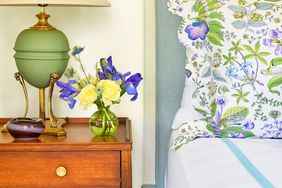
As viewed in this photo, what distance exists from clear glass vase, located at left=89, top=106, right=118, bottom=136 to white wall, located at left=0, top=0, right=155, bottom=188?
0.39 m

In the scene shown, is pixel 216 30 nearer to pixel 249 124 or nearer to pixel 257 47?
pixel 257 47

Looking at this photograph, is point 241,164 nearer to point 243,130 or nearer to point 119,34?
point 243,130

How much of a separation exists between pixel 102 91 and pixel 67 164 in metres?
0.25

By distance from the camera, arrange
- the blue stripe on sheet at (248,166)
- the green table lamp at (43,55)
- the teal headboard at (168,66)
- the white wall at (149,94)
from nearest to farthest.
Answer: the blue stripe on sheet at (248,166)
the green table lamp at (43,55)
the teal headboard at (168,66)
the white wall at (149,94)

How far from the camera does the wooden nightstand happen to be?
1.60m

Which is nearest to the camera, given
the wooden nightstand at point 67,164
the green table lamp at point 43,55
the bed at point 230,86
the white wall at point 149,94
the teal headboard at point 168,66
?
the bed at point 230,86

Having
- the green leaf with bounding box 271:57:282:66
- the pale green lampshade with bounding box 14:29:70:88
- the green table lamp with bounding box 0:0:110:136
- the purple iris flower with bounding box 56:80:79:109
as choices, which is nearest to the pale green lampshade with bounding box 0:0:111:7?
the green table lamp with bounding box 0:0:110:136

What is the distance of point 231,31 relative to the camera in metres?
1.63

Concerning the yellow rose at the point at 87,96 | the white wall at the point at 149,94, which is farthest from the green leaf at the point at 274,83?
the white wall at the point at 149,94

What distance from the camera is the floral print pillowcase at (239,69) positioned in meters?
1.56

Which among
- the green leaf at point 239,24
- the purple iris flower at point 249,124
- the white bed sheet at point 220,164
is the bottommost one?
the white bed sheet at point 220,164

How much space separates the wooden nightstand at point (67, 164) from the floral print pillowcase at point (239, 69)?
0.21m

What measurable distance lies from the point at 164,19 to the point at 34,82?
1.77 feet

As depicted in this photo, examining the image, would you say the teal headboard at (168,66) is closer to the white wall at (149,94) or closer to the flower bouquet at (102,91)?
the white wall at (149,94)
